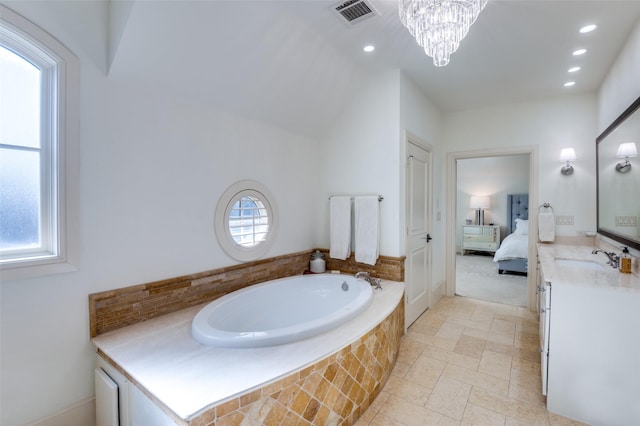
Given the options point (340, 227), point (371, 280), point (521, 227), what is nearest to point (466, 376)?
point (371, 280)

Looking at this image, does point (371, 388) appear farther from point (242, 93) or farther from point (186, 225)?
point (242, 93)

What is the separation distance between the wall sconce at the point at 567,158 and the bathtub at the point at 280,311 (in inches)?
112

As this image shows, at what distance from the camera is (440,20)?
5.08 ft

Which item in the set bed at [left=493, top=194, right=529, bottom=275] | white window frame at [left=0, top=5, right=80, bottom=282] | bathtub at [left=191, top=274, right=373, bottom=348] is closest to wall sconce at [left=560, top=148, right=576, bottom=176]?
→ bed at [left=493, top=194, right=529, bottom=275]

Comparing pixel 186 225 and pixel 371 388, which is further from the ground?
pixel 186 225

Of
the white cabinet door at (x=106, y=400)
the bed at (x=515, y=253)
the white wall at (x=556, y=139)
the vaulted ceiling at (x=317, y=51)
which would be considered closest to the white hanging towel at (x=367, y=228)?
the vaulted ceiling at (x=317, y=51)

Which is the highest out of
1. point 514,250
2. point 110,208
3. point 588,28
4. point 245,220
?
point 588,28

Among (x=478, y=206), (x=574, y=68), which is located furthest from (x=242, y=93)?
(x=478, y=206)

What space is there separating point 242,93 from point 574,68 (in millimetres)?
3197

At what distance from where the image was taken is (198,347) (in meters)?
1.67

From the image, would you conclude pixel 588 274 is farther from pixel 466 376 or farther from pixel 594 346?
pixel 466 376

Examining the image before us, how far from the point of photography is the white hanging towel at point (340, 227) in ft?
10.3

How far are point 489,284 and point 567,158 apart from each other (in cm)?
229

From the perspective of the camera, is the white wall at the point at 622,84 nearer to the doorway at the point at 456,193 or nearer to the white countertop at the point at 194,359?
the doorway at the point at 456,193
